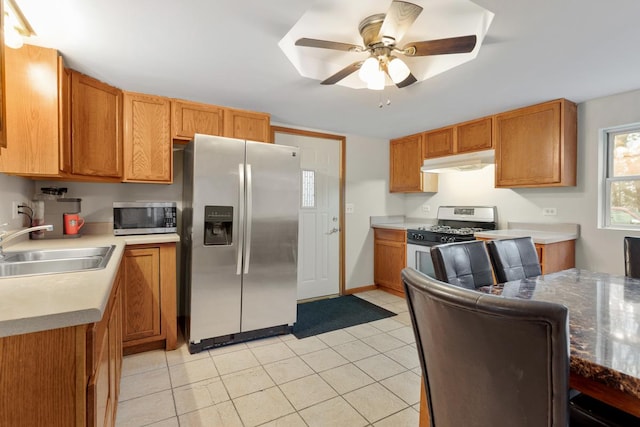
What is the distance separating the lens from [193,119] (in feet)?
9.25

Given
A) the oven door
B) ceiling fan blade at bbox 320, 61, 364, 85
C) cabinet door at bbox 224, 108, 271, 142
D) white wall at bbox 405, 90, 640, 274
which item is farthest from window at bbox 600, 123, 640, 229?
cabinet door at bbox 224, 108, 271, 142

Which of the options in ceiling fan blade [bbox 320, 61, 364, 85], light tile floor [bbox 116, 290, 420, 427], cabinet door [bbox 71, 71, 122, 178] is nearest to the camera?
light tile floor [bbox 116, 290, 420, 427]

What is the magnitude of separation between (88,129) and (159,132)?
0.51m

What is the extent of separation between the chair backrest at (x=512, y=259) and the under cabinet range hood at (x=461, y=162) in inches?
68.6

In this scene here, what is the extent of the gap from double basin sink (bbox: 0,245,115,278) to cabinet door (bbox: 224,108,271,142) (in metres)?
1.48

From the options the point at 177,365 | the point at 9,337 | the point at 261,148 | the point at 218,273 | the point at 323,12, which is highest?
the point at 323,12

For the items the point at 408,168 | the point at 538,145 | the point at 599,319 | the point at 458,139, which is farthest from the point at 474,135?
the point at 599,319

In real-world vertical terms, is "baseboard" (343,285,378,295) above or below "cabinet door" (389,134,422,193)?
below

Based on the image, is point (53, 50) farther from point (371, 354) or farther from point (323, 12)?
point (371, 354)

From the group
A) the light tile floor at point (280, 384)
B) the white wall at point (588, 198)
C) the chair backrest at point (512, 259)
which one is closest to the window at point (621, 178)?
the white wall at point (588, 198)

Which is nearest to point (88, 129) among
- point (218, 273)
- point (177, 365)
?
point (218, 273)

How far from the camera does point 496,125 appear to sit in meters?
3.22

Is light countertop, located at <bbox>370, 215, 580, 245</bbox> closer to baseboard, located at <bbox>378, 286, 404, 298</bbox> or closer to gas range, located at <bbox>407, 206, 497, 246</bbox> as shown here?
gas range, located at <bbox>407, 206, 497, 246</bbox>

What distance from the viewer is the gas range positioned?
11.1 ft
